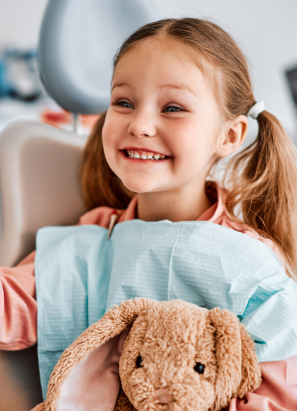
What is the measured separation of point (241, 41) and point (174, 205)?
2.96 ft

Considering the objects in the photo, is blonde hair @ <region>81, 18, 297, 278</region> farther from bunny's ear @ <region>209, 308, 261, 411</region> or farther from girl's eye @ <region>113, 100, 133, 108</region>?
bunny's ear @ <region>209, 308, 261, 411</region>

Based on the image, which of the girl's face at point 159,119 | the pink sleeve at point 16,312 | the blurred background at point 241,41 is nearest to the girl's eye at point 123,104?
the girl's face at point 159,119

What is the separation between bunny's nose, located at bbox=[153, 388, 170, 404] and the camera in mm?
378

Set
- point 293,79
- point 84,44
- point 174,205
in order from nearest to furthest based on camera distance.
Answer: point 174,205 → point 84,44 → point 293,79

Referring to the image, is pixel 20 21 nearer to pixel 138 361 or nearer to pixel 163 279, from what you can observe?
pixel 163 279

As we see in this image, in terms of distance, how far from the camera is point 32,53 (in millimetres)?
1699

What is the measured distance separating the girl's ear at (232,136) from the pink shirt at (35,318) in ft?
0.24

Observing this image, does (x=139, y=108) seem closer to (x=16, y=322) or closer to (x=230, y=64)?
(x=230, y=64)

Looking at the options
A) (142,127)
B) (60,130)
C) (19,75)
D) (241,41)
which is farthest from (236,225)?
(19,75)

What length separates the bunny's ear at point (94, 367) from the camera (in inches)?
16.4

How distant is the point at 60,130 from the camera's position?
86cm

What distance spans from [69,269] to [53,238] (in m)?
0.10

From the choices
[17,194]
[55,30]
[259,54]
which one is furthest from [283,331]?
[259,54]

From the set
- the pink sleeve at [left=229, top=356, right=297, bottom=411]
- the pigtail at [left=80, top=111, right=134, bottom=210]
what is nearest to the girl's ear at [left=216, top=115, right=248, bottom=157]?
the pigtail at [left=80, top=111, right=134, bottom=210]
